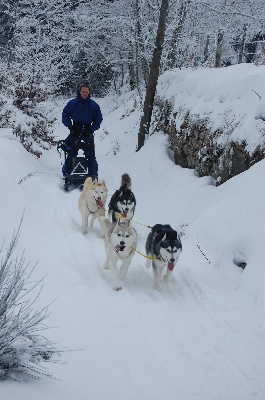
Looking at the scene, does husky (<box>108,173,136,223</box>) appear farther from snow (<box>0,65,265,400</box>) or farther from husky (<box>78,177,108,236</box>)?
snow (<box>0,65,265,400</box>)

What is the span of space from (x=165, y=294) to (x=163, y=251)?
536 millimetres

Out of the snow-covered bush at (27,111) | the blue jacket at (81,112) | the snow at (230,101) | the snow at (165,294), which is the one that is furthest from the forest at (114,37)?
the snow at (165,294)

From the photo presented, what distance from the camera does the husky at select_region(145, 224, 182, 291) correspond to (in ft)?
14.7

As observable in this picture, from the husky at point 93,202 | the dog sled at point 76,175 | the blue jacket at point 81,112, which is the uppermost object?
the blue jacket at point 81,112

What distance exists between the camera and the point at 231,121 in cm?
708

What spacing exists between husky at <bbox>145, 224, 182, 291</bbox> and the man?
4286 mm

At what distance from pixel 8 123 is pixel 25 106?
0.75 m

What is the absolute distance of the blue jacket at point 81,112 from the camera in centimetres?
872

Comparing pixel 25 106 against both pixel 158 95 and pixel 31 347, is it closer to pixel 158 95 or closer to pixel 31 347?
pixel 158 95

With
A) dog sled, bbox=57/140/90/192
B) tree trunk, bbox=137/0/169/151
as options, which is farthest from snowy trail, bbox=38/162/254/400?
tree trunk, bbox=137/0/169/151

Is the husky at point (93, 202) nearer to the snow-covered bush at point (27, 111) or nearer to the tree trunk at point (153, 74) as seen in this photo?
the snow-covered bush at point (27, 111)

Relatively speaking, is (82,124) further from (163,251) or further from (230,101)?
(163,251)

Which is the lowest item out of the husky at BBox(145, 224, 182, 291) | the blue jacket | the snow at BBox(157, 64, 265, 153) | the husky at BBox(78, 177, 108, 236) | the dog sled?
the dog sled

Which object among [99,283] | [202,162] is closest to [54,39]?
[202,162]
